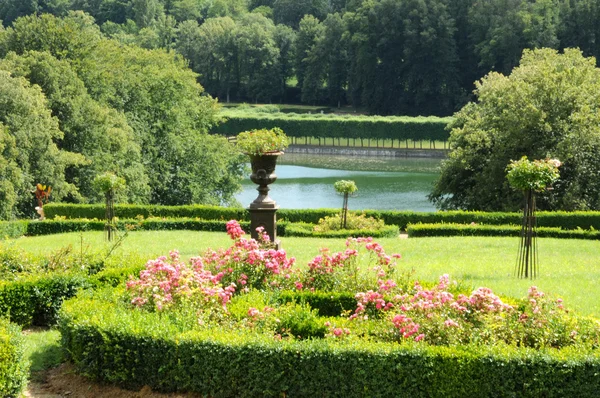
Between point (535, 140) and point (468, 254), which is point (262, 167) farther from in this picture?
point (535, 140)

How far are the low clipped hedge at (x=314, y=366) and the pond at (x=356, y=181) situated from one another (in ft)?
117

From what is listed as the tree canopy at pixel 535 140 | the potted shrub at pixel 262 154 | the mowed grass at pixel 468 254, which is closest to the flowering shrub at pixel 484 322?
the mowed grass at pixel 468 254

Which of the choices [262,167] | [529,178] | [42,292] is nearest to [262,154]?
[262,167]

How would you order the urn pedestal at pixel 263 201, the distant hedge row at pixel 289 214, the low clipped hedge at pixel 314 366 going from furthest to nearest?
the distant hedge row at pixel 289 214
the urn pedestal at pixel 263 201
the low clipped hedge at pixel 314 366

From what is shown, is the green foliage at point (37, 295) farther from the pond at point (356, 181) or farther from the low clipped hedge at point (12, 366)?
the pond at point (356, 181)

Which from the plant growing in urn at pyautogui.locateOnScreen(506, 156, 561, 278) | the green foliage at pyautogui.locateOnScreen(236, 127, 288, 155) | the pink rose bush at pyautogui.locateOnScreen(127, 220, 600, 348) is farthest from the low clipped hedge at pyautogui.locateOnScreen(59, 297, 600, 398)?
the plant growing in urn at pyautogui.locateOnScreen(506, 156, 561, 278)

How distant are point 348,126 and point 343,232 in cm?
5716

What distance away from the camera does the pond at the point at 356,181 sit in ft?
158

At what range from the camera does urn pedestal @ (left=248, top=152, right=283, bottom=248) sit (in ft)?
49.5

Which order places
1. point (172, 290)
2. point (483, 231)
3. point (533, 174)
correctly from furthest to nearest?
point (483, 231) < point (533, 174) < point (172, 290)

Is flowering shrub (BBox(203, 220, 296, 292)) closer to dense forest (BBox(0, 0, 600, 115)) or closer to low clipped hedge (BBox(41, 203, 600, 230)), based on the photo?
low clipped hedge (BBox(41, 203, 600, 230))

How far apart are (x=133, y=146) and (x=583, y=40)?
60127mm

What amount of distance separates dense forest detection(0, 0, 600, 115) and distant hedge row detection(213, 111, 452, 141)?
41.7 ft

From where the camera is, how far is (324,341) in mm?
8781
